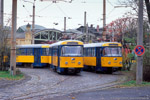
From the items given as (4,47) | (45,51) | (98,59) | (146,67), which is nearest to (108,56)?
(98,59)

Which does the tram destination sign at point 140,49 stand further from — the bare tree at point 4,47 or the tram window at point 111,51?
the bare tree at point 4,47

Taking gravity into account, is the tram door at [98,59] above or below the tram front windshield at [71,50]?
below

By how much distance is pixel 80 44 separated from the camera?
22.8m

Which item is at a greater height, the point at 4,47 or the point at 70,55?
the point at 4,47

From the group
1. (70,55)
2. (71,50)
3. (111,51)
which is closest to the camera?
(70,55)

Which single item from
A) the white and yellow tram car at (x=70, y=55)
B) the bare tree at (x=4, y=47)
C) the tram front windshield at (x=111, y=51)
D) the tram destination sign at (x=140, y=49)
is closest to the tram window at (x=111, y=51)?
the tram front windshield at (x=111, y=51)

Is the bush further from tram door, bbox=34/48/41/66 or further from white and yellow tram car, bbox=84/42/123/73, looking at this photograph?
tram door, bbox=34/48/41/66

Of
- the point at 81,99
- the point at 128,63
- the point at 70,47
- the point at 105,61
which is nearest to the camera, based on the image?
the point at 81,99

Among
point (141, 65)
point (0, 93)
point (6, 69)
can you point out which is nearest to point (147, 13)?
point (141, 65)

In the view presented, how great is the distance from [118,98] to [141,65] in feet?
17.1

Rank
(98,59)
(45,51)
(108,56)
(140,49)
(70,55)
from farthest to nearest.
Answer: (45,51) < (98,59) < (108,56) < (70,55) < (140,49)

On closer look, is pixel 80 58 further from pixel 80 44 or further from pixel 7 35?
pixel 7 35

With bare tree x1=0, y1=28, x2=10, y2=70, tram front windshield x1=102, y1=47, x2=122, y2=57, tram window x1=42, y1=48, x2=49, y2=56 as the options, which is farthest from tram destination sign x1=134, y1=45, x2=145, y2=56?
tram window x1=42, y1=48, x2=49, y2=56

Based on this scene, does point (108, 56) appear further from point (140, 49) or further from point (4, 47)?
point (140, 49)
